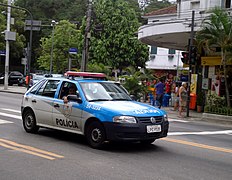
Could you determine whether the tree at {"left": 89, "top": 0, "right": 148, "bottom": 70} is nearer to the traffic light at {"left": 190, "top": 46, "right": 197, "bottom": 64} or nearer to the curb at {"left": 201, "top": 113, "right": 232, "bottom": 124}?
the traffic light at {"left": 190, "top": 46, "right": 197, "bottom": 64}

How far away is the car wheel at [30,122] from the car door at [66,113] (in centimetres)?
96

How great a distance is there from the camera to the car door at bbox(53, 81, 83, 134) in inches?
355

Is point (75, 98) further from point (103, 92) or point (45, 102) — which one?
point (45, 102)

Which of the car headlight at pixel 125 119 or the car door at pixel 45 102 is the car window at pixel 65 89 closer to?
the car door at pixel 45 102

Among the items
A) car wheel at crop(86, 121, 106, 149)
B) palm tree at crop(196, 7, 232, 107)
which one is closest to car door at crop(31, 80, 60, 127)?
car wheel at crop(86, 121, 106, 149)

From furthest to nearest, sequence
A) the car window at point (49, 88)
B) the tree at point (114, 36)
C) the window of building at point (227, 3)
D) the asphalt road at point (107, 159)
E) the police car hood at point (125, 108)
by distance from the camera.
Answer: the tree at point (114, 36) → the window of building at point (227, 3) → the car window at point (49, 88) → the police car hood at point (125, 108) → the asphalt road at point (107, 159)

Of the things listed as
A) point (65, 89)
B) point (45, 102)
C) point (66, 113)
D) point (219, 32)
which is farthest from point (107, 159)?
point (219, 32)

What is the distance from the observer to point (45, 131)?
11.0 meters

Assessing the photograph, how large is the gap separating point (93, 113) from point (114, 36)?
127 ft

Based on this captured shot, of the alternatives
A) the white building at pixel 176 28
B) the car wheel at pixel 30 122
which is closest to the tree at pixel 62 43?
the white building at pixel 176 28

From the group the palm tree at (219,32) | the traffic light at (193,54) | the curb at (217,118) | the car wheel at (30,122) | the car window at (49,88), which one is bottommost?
the curb at (217,118)

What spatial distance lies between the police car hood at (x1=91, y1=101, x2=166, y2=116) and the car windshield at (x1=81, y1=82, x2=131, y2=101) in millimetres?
308

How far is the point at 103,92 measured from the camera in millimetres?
9312

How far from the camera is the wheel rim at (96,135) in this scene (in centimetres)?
846
